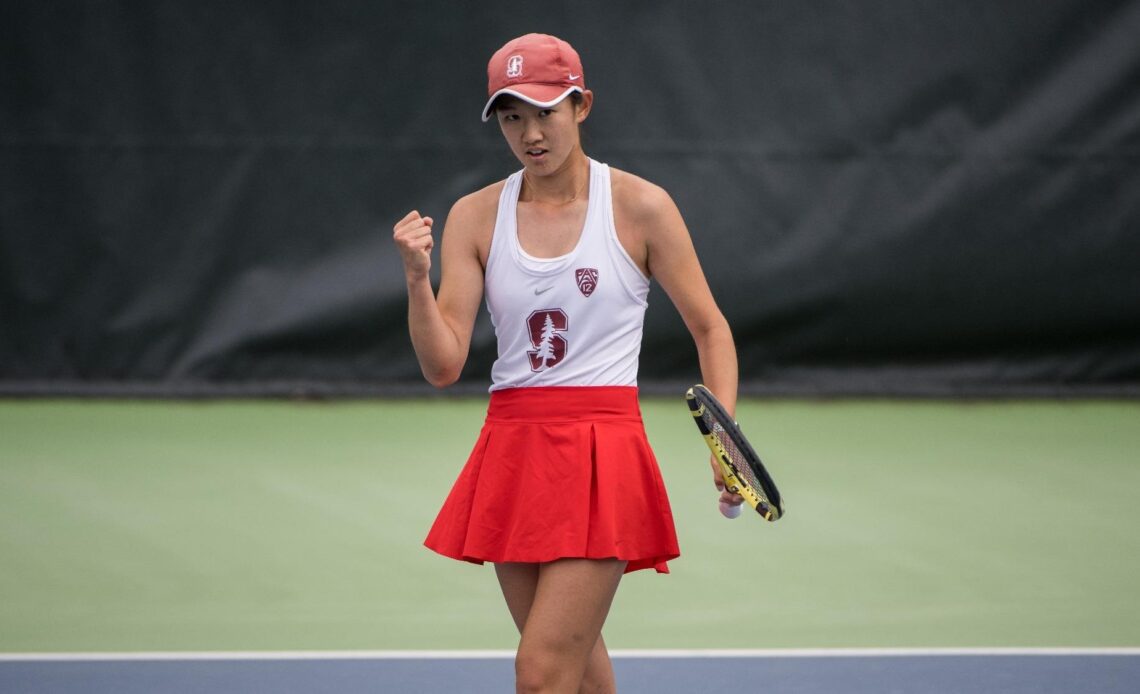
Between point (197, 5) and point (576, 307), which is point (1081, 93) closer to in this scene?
point (197, 5)

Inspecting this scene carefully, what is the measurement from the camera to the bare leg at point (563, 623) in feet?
8.04

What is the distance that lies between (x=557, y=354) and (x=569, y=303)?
0.09m

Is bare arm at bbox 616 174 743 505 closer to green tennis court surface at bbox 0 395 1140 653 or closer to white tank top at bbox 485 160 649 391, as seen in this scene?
white tank top at bbox 485 160 649 391

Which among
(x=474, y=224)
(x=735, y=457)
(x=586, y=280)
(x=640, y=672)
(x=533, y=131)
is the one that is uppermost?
(x=533, y=131)

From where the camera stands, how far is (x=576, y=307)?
8.39 feet

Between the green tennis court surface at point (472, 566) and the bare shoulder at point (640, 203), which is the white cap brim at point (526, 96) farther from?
the green tennis court surface at point (472, 566)

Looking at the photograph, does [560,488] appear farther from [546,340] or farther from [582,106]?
[582,106]

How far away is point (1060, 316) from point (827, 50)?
1611mm

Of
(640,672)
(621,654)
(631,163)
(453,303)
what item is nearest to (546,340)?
(453,303)

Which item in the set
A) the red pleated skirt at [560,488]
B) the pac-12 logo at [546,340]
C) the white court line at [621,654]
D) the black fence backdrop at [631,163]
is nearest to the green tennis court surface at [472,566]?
the white court line at [621,654]

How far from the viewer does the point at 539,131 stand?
253 centimetres

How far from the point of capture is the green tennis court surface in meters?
4.14

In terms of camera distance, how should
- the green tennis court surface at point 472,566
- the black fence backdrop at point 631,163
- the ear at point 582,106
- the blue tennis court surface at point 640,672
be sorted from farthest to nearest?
1. the black fence backdrop at point 631,163
2. the green tennis court surface at point 472,566
3. the blue tennis court surface at point 640,672
4. the ear at point 582,106

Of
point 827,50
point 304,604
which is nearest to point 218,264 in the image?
point 827,50
